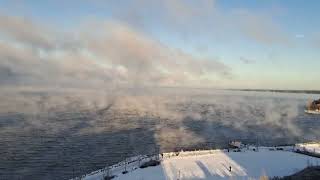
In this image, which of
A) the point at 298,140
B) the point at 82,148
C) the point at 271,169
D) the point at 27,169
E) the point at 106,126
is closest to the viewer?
the point at 271,169

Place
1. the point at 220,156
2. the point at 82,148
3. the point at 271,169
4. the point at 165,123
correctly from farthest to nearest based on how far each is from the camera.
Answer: the point at 165,123 → the point at 82,148 → the point at 220,156 → the point at 271,169

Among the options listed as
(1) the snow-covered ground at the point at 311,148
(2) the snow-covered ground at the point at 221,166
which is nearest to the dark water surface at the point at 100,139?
(2) the snow-covered ground at the point at 221,166

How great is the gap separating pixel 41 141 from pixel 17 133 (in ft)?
34.0

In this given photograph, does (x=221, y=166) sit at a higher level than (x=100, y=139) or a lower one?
lower

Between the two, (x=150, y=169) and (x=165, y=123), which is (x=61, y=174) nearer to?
(x=150, y=169)

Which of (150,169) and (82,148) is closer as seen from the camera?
(150,169)

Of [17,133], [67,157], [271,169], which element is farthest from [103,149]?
[271,169]

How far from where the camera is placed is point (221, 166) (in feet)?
165

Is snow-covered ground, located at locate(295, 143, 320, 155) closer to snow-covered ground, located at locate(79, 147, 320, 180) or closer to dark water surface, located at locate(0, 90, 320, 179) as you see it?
snow-covered ground, located at locate(79, 147, 320, 180)

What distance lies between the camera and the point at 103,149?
66.6 metres

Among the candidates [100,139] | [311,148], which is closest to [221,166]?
[311,148]

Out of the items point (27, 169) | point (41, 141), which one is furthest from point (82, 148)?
point (27, 169)

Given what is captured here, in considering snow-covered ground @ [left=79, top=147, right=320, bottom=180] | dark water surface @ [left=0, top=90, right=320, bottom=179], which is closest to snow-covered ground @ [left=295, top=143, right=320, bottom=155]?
snow-covered ground @ [left=79, top=147, right=320, bottom=180]

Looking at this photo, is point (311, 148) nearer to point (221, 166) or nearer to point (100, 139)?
point (221, 166)
